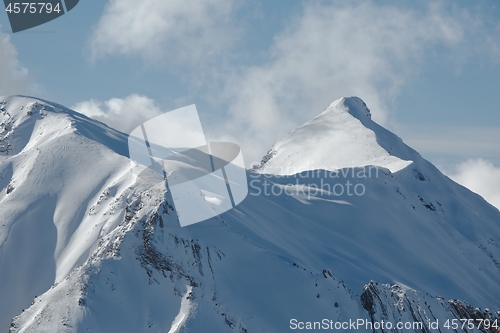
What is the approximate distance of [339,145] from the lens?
458 feet

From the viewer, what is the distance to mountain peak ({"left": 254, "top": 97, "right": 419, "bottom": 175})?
130m

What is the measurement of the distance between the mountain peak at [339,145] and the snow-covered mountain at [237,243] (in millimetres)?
740

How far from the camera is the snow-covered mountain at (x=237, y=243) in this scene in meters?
52.4

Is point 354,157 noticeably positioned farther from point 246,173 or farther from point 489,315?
point 489,315

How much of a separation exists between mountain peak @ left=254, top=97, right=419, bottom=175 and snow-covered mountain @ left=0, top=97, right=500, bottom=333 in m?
0.74

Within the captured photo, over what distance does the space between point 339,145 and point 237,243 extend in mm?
82116

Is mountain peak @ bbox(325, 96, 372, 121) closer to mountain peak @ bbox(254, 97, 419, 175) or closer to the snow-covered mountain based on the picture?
mountain peak @ bbox(254, 97, 419, 175)

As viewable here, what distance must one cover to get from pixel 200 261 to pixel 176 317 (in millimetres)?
6946

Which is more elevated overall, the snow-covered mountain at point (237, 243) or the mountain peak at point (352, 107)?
the mountain peak at point (352, 107)

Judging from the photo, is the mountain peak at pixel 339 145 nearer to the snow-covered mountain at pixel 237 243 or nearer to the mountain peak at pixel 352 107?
the mountain peak at pixel 352 107
